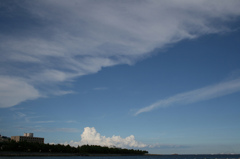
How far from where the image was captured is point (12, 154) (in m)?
186

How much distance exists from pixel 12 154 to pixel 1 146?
1877cm

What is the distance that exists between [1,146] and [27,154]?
2271cm

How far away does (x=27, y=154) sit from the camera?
647 feet

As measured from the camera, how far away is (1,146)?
198125mm

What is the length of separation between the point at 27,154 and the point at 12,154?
13.6 m
